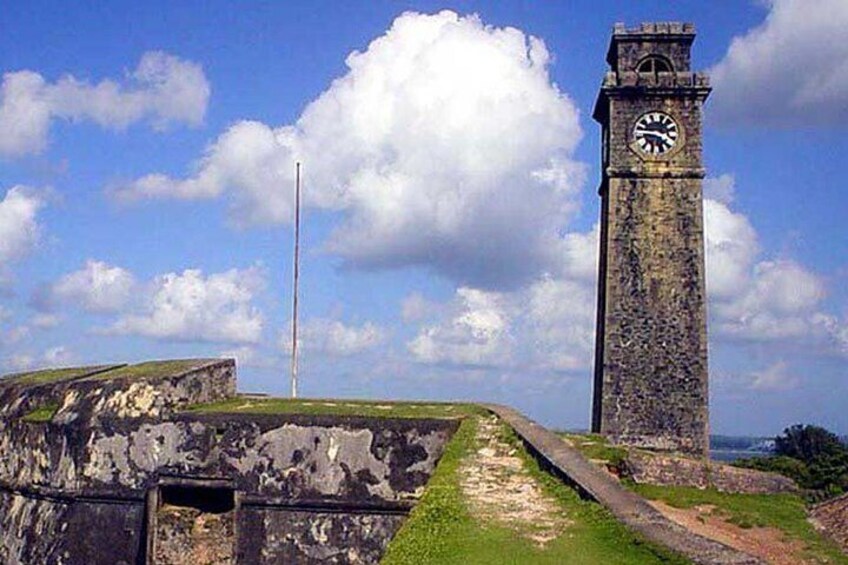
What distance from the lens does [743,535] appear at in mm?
7422

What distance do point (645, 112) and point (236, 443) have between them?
10.2 meters

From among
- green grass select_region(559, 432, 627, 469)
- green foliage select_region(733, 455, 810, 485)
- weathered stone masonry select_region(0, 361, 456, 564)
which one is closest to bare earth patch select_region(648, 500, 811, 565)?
green grass select_region(559, 432, 627, 469)

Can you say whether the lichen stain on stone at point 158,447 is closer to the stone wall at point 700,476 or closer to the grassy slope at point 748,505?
the grassy slope at point 748,505

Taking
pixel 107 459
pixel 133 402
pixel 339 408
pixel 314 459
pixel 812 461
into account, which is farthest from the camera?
pixel 812 461

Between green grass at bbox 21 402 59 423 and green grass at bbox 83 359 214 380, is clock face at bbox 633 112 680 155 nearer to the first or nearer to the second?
green grass at bbox 83 359 214 380

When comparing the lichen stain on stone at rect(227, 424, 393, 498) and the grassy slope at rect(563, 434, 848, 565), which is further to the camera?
the lichen stain on stone at rect(227, 424, 393, 498)

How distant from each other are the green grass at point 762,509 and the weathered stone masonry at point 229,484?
2480 millimetres

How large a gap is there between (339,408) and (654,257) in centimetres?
758

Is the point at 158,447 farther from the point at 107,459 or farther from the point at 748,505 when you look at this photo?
the point at 748,505

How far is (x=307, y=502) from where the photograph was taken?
35.3 ft

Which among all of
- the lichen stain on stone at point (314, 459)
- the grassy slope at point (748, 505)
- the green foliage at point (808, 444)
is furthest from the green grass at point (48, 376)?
the green foliage at point (808, 444)

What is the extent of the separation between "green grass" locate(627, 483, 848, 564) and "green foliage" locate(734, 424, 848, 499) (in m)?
1.31

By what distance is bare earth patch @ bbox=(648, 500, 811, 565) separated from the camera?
651cm

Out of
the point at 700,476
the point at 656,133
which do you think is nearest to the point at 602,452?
the point at 700,476
